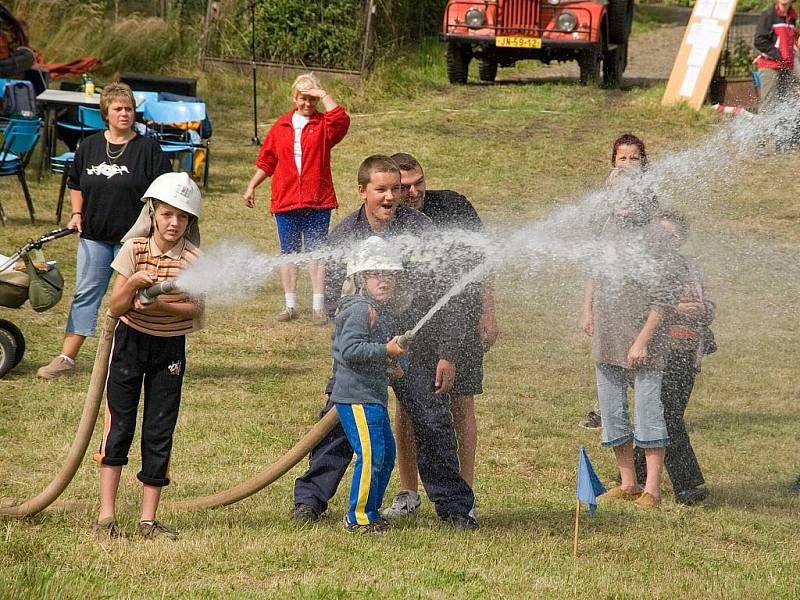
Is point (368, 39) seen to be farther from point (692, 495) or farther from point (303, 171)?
point (692, 495)

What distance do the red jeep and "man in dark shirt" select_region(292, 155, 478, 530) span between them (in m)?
14.1

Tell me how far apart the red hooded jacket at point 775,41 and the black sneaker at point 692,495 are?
10.4m

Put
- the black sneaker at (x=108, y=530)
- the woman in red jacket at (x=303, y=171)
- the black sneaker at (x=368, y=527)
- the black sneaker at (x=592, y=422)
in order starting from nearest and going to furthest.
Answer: the black sneaker at (x=108, y=530), the black sneaker at (x=368, y=527), the black sneaker at (x=592, y=422), the woman in red jacket at (x=303, y=171)

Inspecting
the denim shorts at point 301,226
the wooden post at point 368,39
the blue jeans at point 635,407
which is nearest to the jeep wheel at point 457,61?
the wooden post at point 368,39

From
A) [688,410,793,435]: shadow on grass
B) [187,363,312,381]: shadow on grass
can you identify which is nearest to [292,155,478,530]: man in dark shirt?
[688,410,793,435]: shadow on grass

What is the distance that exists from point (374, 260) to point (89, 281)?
3474 millimetres

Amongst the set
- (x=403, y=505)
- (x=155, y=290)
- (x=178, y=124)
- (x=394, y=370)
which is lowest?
(x=403, y=505)

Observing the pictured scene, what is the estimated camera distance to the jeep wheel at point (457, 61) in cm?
2020

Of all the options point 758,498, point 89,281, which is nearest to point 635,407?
point 758,498

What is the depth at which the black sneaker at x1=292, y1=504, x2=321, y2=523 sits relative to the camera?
5379 mm

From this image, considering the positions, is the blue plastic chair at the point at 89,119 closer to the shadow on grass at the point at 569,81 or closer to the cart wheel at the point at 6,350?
the cart wheel at the point at 6,350

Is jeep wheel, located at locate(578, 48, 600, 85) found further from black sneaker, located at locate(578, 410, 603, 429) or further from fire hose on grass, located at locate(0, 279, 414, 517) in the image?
fire hose on grass, located at locate(0, 279, 414, 517)

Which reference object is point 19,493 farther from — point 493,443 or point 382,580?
point 493,443

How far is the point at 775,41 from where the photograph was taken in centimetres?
1551
